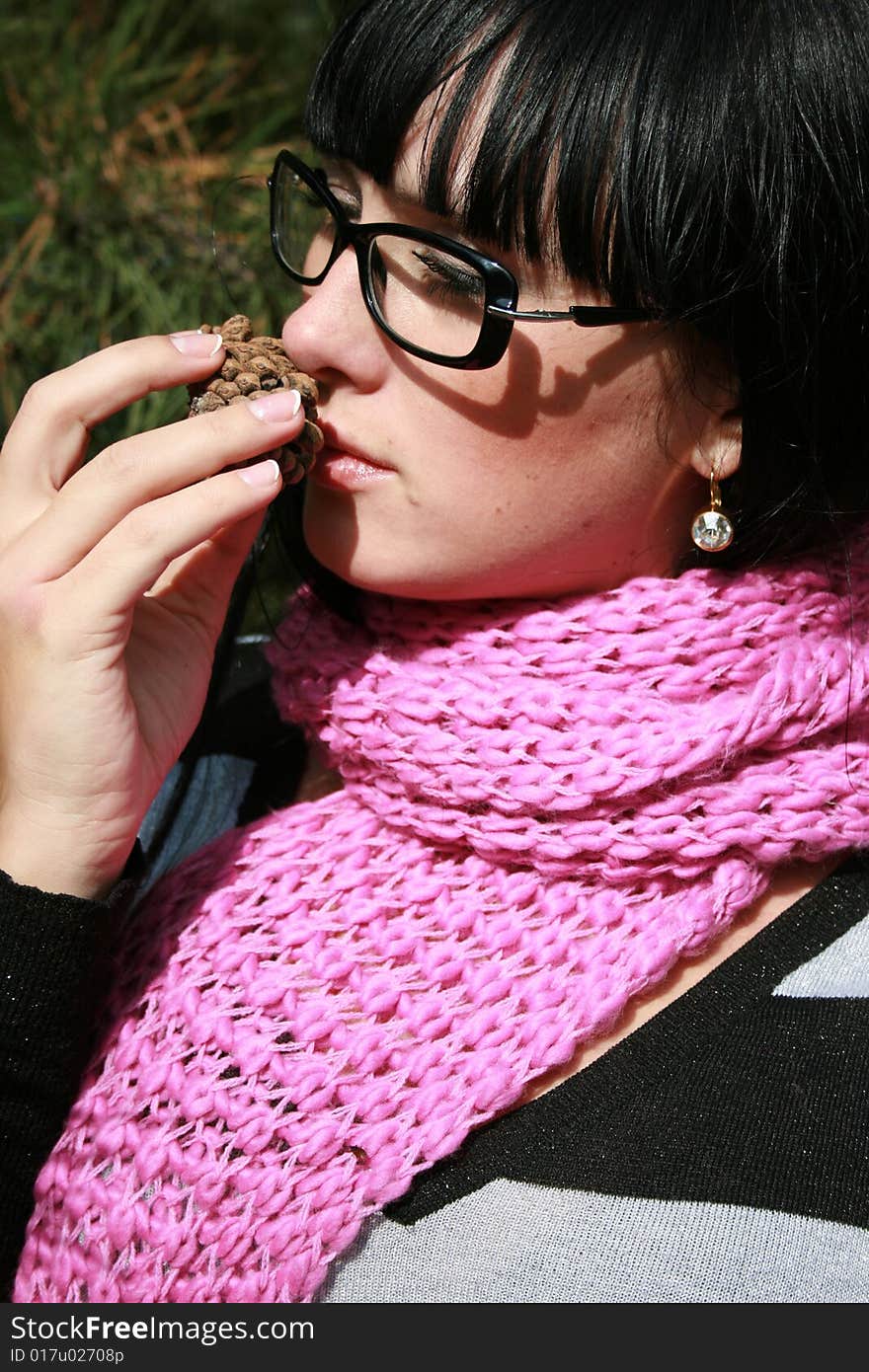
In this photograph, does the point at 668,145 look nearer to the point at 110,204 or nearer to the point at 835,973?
the point at 835,973

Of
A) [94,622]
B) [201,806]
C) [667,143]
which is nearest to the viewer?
[667,143]

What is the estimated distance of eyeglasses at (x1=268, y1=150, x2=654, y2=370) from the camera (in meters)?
1.36

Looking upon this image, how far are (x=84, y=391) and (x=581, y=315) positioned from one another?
0.62 meters

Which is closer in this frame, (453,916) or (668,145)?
(668,145)

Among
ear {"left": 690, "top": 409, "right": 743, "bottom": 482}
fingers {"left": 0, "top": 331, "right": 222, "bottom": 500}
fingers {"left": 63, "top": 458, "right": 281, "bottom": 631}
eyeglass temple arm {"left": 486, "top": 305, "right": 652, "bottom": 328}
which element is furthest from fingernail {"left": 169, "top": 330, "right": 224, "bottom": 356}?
ear {"left": 690, "top": 409, "right": 743, "bottom": 482}

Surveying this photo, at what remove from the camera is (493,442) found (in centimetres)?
143

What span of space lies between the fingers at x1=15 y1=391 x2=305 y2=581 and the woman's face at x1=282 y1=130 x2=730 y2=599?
0.11 metres

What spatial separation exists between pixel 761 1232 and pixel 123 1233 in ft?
2.34

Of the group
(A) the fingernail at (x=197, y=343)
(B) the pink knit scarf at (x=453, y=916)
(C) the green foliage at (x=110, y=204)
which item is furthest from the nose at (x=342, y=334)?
(C) the green foliage at (x=110, y=204)

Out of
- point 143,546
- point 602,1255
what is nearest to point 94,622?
point 143,546

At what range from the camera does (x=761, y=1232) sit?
4.30ft

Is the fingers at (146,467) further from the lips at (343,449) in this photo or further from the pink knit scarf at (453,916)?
the pink knit scarf at (453,916)

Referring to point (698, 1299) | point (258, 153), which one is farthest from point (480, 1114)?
point (258, 153)

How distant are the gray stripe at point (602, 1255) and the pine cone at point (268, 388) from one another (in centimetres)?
87
